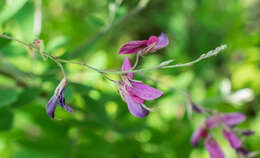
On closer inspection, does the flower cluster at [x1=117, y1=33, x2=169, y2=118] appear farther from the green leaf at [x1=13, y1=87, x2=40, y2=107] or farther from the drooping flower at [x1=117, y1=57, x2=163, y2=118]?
the green leaf at [x1=13, y1=87, x2=40, y2=107]

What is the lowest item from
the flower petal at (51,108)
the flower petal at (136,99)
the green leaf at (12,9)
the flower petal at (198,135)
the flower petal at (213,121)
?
the flower petal at (198,135)

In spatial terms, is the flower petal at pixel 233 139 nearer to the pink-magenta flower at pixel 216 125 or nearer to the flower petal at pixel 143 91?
the pink-magenta flower at pixel 216 125

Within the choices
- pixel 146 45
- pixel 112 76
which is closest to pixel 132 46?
pixel 146 45

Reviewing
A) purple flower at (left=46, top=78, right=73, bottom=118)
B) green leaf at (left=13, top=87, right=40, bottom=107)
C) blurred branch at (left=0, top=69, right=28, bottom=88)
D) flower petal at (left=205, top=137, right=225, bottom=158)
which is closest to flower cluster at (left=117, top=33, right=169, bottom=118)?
purple flower at (left=46, top=78, right=73, bottom=118)

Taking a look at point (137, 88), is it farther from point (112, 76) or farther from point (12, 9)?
point (112, 76)

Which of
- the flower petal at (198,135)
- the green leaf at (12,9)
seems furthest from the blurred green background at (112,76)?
the flower petal at (198,135)

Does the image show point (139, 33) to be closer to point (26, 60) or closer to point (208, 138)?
point (26, 60)
